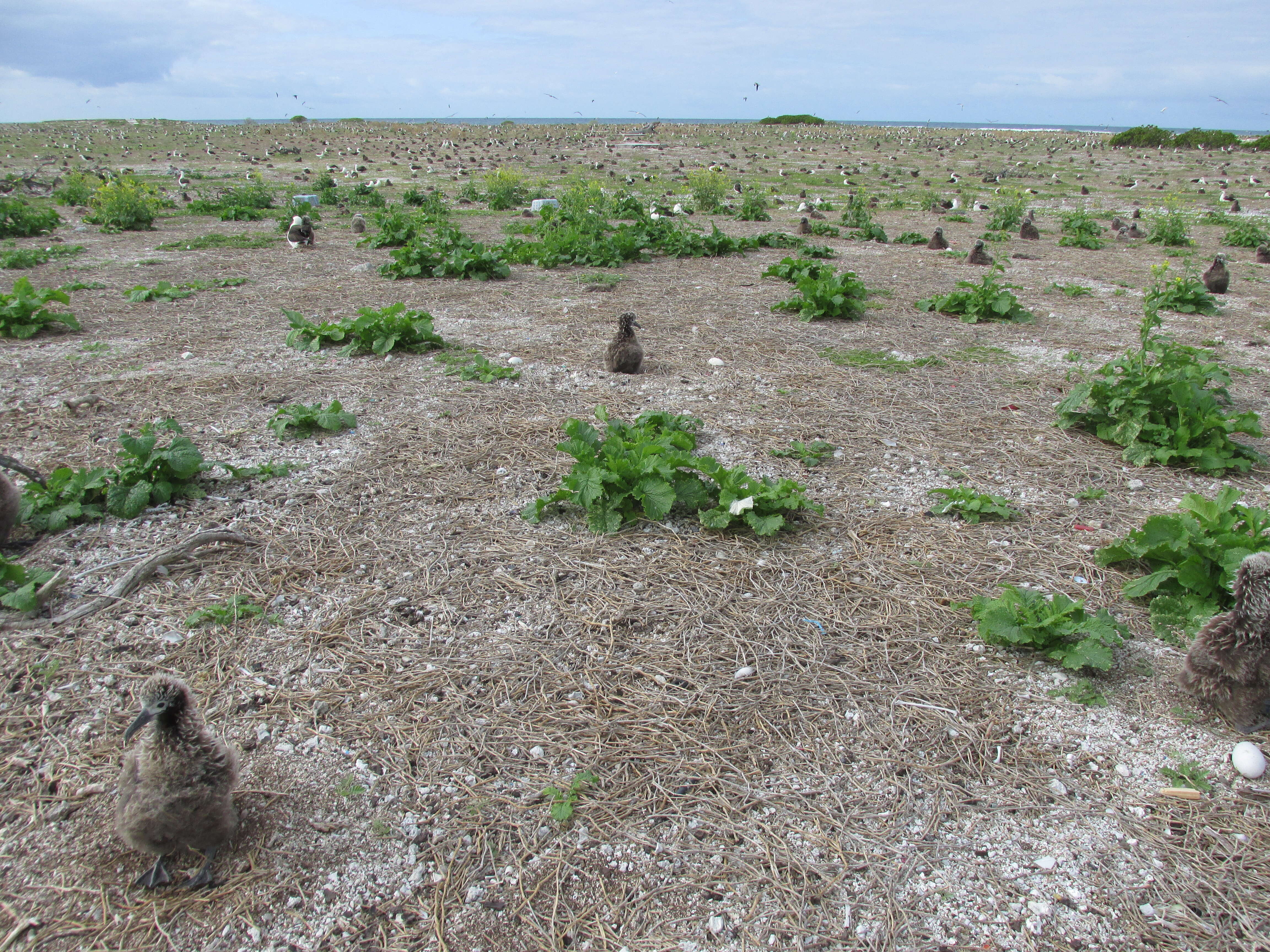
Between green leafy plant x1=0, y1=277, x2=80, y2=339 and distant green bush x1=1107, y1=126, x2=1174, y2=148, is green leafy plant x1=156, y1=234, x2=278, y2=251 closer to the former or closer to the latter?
green leafy plant x1=0, y1=277, x2=80, y2=339

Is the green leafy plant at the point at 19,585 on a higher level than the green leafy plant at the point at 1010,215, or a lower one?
lower

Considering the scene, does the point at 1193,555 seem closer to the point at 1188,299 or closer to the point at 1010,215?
the point at 1188,299

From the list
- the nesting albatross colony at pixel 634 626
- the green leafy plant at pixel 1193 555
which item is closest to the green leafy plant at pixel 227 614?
the nesting albatross colony at pixel 634 626

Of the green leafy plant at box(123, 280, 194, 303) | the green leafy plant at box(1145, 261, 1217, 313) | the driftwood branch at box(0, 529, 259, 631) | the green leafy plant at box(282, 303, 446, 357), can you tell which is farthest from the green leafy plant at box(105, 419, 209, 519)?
the green leafy plant at box(1145, 261, 1217, 313)

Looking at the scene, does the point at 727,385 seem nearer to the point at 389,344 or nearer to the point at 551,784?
the point at 389,344

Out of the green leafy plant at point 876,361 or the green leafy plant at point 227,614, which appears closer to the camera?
the green leafy plant at point 227,614

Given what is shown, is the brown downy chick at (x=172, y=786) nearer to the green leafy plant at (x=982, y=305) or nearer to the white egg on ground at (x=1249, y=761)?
the white egg on ground at (x=1249, y=761)

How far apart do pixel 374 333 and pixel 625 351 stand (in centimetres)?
288

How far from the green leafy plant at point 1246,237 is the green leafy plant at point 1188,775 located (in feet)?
52.4

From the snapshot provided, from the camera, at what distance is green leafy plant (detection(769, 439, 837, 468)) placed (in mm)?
5320

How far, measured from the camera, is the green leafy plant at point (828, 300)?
9117 mm

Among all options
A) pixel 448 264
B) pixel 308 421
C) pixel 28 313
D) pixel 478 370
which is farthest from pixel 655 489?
pixel 448 264

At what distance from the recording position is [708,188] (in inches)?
736

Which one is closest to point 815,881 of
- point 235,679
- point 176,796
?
point 176,796
